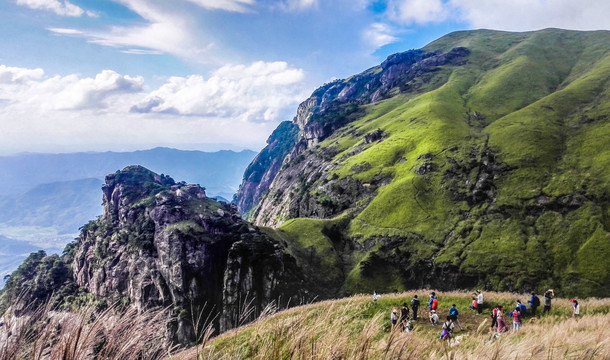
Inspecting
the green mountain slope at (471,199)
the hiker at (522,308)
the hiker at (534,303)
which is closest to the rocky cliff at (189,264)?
the green mountain slope at (471,199)

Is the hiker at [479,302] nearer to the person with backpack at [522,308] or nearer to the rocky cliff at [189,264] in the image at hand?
the person with backpack at [522,308]

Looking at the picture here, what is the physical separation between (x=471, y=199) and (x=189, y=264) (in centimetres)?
6463

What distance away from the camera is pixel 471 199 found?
3140 inches

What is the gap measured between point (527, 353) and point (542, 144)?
10443cm

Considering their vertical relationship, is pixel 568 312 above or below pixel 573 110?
below

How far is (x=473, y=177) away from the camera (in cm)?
8506

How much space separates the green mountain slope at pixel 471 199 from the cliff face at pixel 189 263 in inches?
402

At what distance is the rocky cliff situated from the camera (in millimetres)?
68000

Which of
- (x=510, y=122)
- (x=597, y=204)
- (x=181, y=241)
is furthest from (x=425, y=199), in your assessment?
(x=181, y=241)

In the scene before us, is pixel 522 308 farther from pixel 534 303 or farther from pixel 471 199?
pixel 471 199

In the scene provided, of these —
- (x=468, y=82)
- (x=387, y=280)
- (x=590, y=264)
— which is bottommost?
(x=387, y=280)

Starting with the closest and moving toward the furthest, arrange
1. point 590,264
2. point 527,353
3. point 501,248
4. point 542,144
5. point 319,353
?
point 319,353
point 527,353
point 590,264
point 501,248
point 542,144

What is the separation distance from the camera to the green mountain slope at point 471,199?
208ft

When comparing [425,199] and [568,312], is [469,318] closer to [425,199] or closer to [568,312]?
[568,312]
